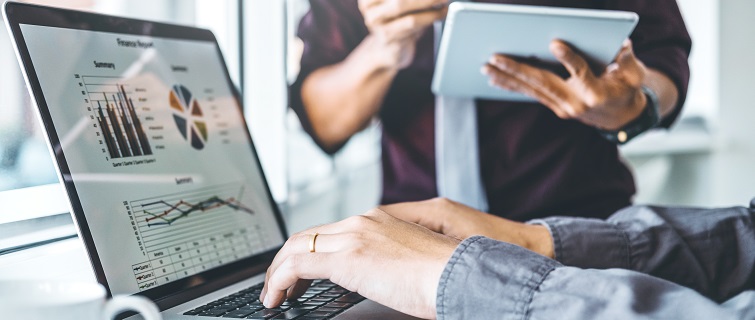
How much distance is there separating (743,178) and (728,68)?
0.42m

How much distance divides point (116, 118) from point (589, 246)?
0.53 meters

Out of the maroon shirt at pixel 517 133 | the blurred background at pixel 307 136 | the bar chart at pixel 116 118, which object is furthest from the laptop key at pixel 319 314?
the maroon shirt at pixel 517 133

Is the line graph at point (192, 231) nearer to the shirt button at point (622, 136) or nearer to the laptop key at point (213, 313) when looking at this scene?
the laptop key at point (213, 313)

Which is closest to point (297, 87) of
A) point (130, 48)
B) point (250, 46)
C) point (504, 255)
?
point (250, 46)

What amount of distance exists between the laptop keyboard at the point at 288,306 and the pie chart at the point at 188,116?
181 mm

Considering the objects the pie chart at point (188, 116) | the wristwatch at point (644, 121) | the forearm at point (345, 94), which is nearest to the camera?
the pie chart at point (188, 116)

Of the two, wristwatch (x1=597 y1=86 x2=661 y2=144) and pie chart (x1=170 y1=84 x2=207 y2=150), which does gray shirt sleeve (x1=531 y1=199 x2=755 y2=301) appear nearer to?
wristwatch (x1=597 y1=86 x2=661 y2=144)

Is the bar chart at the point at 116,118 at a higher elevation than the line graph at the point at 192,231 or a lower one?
higher

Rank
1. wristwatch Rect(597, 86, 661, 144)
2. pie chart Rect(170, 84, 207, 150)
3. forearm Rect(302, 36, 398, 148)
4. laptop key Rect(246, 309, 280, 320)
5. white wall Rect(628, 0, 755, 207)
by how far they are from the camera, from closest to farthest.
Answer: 1. laptop key Rect(246, 309, 280, 320)
2. pie chart Rect(170, 84, 207, 150)
3. wristwatch Rect(597, 86, 661, 144)
4. forearm Rect(302, 36, 398, 148)
5. white wall Rect(628, 0, 755, 207)

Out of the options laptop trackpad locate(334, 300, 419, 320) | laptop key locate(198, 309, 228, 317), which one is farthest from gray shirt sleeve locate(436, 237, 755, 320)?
laptop key locate(198, 309, 228, 317)

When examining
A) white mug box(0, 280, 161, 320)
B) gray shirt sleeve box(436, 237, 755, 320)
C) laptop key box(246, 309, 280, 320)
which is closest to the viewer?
white mug box(0, 280, 161, 320)

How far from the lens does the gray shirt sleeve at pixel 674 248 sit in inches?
32.7

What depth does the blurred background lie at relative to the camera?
832 millimetres

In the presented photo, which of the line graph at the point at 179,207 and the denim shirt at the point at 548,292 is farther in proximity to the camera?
the line graph at the point at 179,207
